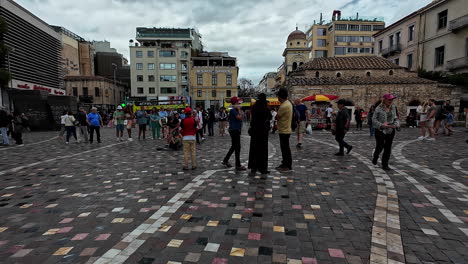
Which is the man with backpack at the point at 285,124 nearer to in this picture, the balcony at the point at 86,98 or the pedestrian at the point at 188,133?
the pedestrian at the point at 188,133

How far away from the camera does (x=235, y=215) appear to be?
3830mm

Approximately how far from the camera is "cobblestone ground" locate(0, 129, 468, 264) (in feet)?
9.40

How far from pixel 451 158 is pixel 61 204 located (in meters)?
10.3

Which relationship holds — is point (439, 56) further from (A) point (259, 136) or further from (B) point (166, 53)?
(B) point (166, 53)

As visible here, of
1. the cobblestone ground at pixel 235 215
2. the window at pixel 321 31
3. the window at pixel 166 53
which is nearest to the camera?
the cobblestone ground at pixel 235 215

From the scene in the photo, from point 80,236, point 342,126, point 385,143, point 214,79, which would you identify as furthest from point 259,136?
point 214,79

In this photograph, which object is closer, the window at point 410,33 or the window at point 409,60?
the window at point 410,33

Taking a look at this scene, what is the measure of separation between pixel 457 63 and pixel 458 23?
422cm

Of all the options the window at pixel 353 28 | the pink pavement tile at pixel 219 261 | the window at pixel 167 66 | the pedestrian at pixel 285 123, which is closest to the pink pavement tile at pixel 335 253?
the pink pavement tile at pixel 219 261

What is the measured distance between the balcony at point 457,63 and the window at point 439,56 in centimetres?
233

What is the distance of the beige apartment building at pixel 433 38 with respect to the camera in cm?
2784

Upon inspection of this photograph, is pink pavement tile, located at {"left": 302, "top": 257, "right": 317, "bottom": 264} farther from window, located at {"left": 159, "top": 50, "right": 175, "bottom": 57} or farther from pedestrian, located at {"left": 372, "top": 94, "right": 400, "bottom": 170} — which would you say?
window, located at {"left": 159, "top": 50, "right": 175, "bottom": 57}

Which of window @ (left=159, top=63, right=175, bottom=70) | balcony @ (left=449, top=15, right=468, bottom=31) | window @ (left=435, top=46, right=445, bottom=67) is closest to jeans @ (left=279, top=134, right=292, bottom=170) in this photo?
balcony @ (left=449, top=15, right=468, bottom=31)

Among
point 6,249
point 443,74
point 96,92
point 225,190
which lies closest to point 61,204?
point 6,249
